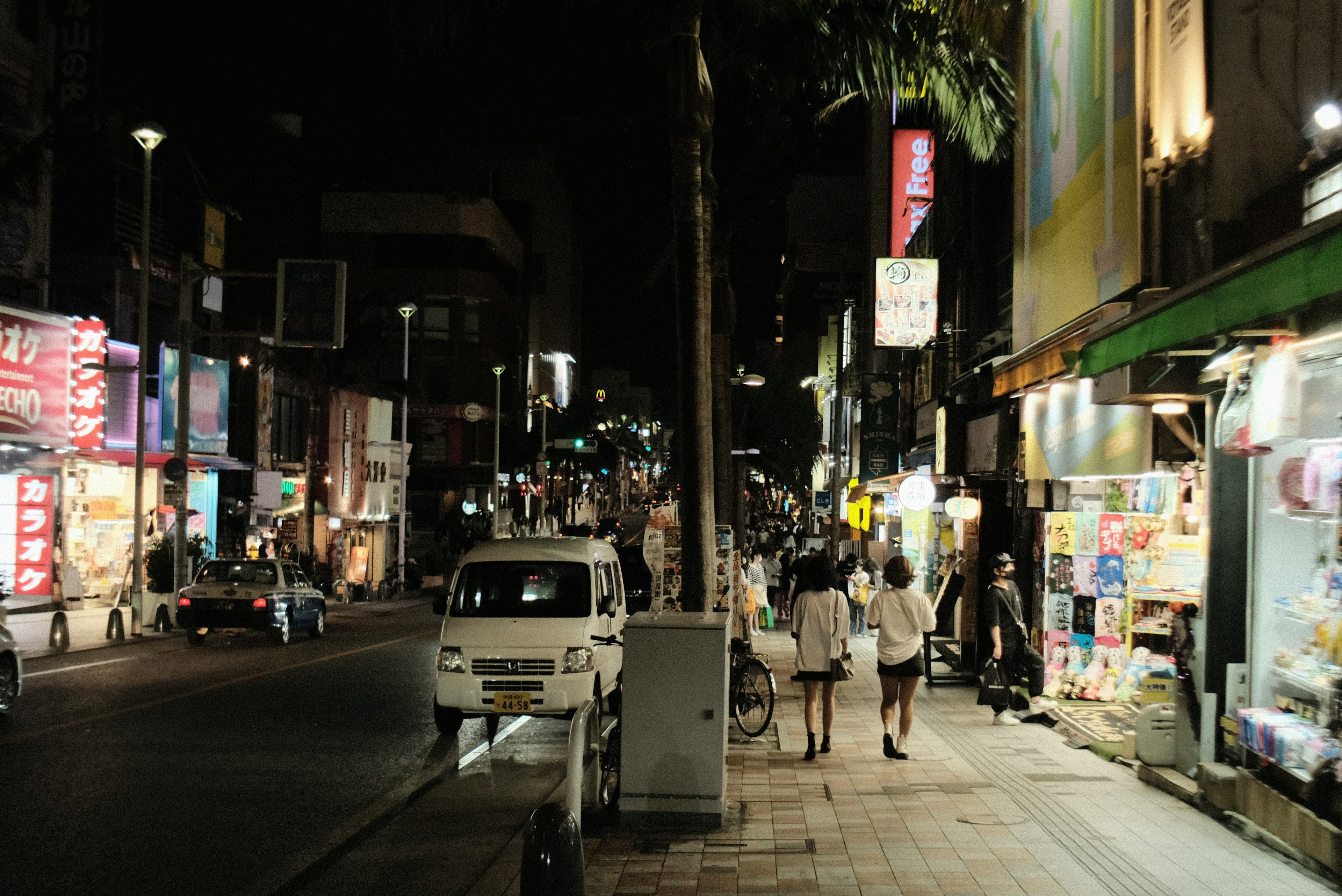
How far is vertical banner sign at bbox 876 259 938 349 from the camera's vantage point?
23062mm

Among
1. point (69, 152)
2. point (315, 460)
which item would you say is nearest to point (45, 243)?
point (69, 152)

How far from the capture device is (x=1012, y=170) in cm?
1814

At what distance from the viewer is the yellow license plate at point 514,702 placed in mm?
12414

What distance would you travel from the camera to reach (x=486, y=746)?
12.9 m

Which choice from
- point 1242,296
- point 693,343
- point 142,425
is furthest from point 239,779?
point 142,425

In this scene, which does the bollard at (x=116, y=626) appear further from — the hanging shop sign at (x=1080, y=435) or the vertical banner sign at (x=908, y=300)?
the hanging shop sign at (x=1080, y=435)

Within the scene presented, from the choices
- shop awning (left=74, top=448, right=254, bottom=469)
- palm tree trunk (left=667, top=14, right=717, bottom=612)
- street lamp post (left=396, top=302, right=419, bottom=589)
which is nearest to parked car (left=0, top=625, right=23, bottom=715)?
palm tree trunk (left=667, top=14, right=717, bottom=612)

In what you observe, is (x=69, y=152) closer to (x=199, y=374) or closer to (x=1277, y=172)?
(x=199, y=374)

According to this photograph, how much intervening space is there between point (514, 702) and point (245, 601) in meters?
11.6

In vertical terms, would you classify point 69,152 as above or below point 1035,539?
above

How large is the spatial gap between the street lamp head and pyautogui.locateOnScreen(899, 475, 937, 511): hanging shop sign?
659 inches

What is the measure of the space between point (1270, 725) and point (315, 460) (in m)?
37.6

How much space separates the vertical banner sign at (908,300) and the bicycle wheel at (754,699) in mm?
12050

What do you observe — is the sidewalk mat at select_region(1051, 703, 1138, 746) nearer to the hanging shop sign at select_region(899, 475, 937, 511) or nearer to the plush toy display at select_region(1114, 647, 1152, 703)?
the plush toy display at select_region(1114, 647, 1152, 703)
